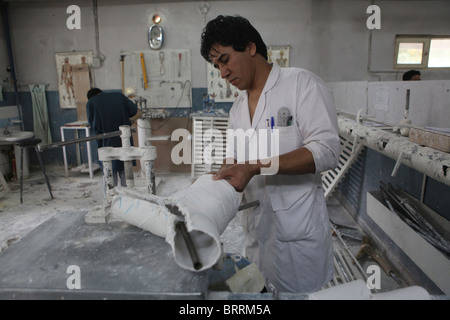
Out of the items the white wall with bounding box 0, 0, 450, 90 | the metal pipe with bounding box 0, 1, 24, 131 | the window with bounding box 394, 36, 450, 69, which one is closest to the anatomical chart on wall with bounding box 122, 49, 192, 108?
the white wall with bounding box 0, 0, 450, 90

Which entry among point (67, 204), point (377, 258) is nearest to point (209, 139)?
point (67, 204)

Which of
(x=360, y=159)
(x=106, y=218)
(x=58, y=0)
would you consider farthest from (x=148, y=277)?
(x=58, y=0)

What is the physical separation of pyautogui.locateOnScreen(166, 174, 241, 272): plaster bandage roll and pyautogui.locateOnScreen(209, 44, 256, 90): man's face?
0.50m

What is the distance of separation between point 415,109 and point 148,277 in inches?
95.5

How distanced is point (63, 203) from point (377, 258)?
385cm

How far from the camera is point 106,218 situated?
1224mm

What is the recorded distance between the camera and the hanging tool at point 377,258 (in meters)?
2.58

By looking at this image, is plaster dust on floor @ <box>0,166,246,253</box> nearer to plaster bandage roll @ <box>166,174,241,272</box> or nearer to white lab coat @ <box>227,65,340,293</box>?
white lab coat @ <box>227,65,340,293</box>

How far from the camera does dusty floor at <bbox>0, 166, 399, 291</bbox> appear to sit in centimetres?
314

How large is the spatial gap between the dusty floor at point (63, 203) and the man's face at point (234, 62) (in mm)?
1846

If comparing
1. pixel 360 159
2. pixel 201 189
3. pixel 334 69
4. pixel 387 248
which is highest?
pixel 334 69

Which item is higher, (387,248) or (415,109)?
(415,109)

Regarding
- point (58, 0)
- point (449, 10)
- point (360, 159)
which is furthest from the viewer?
point (58, 0)
